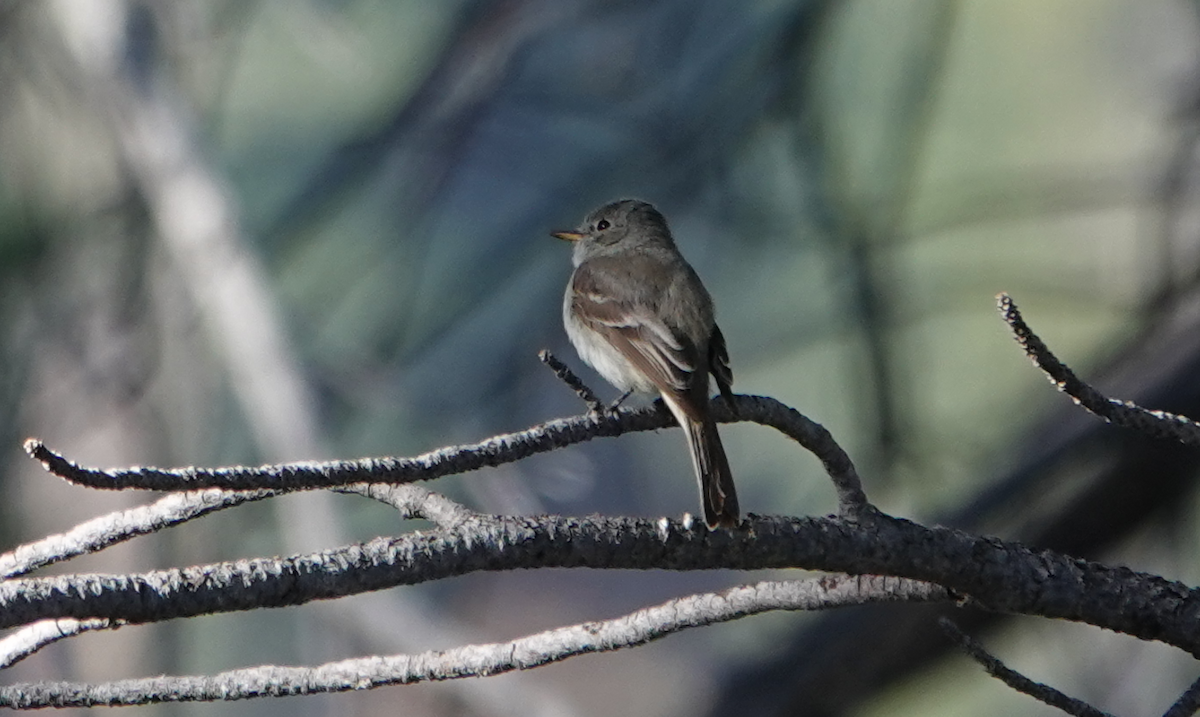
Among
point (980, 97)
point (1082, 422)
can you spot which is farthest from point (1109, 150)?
point (1082, 422)

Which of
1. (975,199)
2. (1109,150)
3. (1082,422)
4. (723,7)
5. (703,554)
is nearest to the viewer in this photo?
(703,554)

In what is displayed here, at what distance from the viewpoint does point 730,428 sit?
636 cm

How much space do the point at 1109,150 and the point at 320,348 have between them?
565 centimetres

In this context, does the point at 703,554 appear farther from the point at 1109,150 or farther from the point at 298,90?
the point at 1109,150

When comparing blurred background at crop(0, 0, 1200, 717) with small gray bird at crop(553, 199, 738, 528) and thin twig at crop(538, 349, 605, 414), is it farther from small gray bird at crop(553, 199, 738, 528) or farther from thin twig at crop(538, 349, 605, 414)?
thin twig at crop(538, 349, 605, 414)

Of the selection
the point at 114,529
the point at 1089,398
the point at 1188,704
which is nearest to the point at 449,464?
the point at 114,529

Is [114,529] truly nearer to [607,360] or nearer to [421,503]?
[421,503]

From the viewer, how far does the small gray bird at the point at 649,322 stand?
322 centimetres

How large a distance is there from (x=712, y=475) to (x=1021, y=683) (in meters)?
0.94

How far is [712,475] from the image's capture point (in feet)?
9.27

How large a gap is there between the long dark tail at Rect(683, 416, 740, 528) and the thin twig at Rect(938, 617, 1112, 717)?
36cm

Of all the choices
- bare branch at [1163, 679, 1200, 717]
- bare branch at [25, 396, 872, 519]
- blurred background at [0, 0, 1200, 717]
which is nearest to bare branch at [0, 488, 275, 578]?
bare branch at [25, 396, 872, 519]

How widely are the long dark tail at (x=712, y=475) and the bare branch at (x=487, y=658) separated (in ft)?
0.43

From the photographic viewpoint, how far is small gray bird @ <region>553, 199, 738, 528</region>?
3.22 meters
